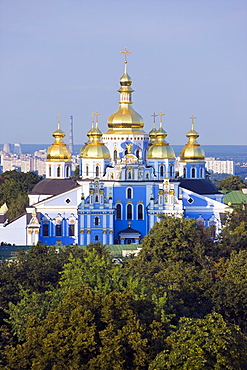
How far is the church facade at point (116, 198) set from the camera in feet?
146

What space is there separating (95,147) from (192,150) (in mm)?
5237

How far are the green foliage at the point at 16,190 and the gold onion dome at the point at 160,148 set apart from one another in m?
8.61

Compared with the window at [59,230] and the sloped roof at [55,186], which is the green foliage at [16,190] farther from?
the window at [59,230]

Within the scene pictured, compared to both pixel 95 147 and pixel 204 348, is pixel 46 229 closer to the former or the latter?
pixel 95 147

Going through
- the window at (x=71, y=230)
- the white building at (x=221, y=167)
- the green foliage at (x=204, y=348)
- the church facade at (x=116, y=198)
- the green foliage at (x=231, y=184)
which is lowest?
the green foliage at (x=204, y=348)

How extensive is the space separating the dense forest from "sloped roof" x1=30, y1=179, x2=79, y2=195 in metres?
16.4

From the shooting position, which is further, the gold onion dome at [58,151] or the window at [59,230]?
the gold onion dome at [58,151]

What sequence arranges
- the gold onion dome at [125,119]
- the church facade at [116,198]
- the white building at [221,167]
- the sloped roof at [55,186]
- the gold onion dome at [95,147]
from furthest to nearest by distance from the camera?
1. the white building at [221,167]
2. the sloped roof at [55,186]
3. the gold onion dome at [125,119]
4. the gold onion dome at [95,147]
5. the church facade at [116,198]

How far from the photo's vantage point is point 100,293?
886 inches

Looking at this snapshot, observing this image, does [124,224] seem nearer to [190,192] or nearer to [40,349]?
[190,192]

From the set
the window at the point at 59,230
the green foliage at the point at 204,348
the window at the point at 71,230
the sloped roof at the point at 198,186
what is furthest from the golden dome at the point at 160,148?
the green foliage at the point at 204,348

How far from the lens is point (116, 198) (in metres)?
45.1

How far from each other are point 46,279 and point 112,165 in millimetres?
18198

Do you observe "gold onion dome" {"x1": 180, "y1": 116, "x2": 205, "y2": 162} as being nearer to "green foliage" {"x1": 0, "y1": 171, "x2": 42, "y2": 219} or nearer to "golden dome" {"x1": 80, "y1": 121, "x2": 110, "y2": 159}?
"golden dome" {"x1": 80, "y1": 121, "x2": 110, "y2": 159}
